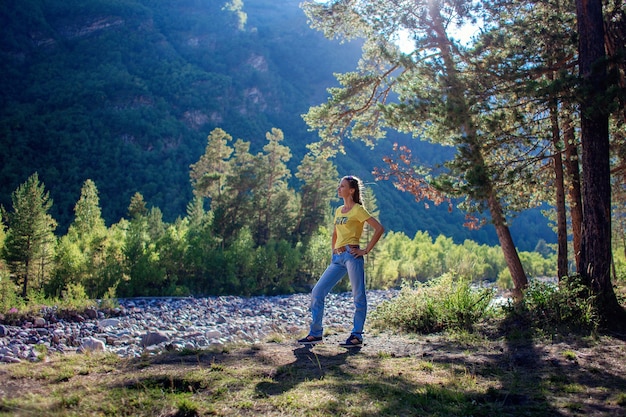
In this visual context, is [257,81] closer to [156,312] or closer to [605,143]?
[156,312]

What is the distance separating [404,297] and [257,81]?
145 metres

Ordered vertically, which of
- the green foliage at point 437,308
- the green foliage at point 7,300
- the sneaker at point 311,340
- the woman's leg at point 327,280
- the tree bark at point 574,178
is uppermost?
the tree bark at point 574,178

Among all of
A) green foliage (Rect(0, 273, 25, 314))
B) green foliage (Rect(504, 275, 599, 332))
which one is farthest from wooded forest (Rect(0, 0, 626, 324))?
green foliage (Rect(0, 273, 25, 314))

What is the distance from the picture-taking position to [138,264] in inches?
989

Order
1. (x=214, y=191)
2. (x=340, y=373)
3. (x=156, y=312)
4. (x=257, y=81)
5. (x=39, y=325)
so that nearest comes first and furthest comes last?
1. (x=340, y=373)
2. (x=39, y=325)
3. (x=156, y=312)
4. (x=214, y=191)
5. (x=257, y=81)

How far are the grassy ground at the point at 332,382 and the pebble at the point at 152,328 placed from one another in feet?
3.62

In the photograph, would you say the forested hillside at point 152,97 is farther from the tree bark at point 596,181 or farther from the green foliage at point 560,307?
the tree bark at point 596,181

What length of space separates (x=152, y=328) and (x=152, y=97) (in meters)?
114

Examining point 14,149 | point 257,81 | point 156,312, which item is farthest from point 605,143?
point 257,81

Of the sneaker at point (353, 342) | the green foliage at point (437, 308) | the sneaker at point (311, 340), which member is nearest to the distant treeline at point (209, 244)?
the green foliage at point (437, 308)

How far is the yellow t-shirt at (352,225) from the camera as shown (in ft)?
18.3

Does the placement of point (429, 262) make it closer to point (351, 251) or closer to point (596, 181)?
point (596, 181)

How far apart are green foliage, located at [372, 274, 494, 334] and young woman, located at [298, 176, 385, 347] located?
1945 millimetres

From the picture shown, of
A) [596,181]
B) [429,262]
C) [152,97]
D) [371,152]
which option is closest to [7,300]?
[596,181]
